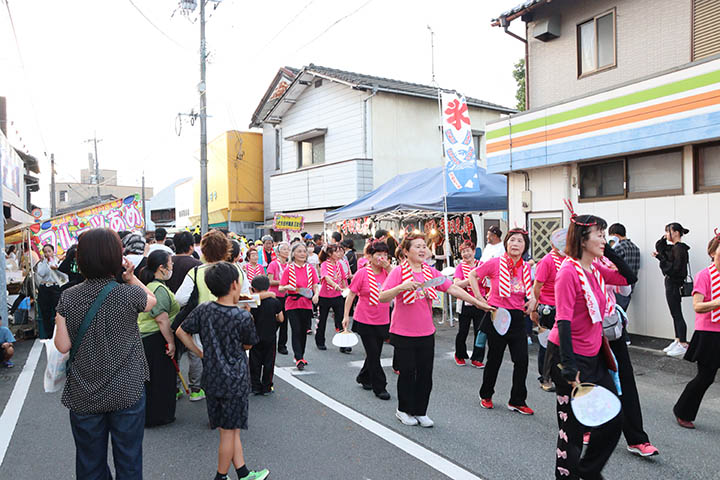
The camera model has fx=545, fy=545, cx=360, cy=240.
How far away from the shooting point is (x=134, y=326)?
322 centimetres

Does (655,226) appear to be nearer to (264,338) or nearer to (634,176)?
(634,176)

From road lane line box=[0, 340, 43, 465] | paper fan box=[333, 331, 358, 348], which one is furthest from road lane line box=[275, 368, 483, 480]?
road lane line box=[0, 340, 43, 465]

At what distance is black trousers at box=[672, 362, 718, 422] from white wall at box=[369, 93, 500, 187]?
15151mm

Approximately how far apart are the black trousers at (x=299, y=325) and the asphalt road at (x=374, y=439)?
900 mm

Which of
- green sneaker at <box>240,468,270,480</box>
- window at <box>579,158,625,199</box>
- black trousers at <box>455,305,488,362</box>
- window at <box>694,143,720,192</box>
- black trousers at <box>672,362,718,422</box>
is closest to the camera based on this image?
green sneaker at <box>240,468,270,480</box>

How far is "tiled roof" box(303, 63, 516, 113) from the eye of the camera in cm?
1919

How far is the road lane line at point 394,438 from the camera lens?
161 inches

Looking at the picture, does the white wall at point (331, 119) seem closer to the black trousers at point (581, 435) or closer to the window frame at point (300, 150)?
the window frame at point (300, 150)

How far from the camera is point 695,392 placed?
192 inches

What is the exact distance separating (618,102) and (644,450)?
21.9 feet

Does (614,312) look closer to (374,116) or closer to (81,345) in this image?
(81,345)

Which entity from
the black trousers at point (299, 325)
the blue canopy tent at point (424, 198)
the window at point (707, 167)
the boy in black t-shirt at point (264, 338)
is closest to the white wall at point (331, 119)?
the blue canopy tent at point (424, 198)

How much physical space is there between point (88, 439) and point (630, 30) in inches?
430

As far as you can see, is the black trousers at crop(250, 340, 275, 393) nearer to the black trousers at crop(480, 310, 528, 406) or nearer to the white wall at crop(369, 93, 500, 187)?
the black trousers at crop(480, 310, 528, 406)
